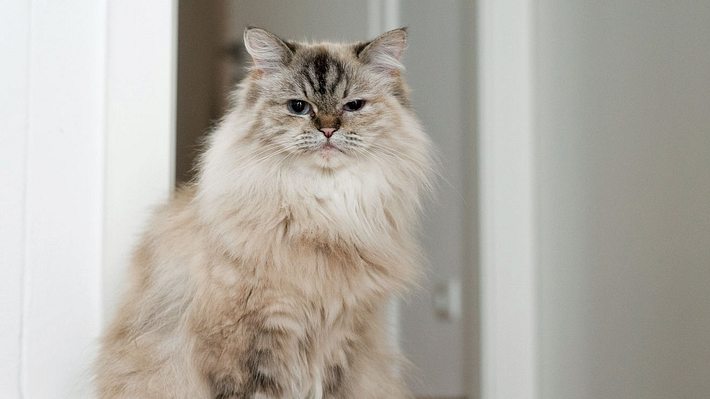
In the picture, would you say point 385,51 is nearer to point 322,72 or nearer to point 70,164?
point 322,72

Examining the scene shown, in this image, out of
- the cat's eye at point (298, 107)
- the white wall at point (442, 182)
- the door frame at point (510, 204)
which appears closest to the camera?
the cat's eye at point (298, 107)

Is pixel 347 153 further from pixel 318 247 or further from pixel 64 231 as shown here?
pixel 64 231

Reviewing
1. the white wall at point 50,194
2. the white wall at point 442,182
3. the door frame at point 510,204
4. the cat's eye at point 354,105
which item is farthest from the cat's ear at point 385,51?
the white wall at point 442,182

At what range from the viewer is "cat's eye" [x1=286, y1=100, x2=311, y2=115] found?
135cm

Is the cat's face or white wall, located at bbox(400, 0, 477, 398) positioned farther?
white wall, located at bbox(400, 0, 477, 398)

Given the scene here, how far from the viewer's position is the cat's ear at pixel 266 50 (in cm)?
135

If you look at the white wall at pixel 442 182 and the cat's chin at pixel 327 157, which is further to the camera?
the white wall at pixel 442 182

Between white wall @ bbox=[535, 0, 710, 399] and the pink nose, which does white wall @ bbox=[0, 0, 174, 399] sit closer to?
the pink nose

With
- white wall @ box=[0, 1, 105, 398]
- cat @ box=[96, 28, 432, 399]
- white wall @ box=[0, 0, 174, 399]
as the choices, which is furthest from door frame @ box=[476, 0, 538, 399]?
white wall @ box=[0, 1, 105, 398]

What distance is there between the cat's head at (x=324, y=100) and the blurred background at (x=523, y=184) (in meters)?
0.27

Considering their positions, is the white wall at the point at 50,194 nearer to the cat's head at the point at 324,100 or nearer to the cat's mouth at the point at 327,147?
the cat's head at the point at 324,100

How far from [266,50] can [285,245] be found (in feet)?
1.34

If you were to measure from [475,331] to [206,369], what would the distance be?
1.17 metres

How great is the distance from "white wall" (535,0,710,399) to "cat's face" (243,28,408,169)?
1.73ft
